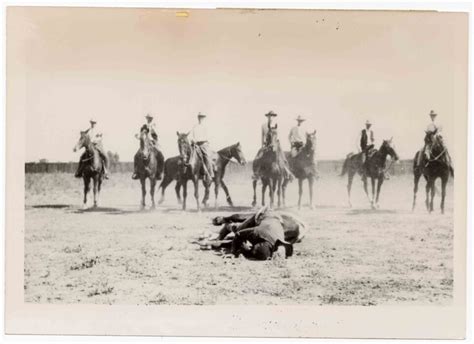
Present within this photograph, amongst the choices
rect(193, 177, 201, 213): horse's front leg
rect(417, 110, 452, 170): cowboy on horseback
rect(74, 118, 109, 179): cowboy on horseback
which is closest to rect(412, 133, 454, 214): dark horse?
rect(417, 110, 452, 170): cowboy on horseback

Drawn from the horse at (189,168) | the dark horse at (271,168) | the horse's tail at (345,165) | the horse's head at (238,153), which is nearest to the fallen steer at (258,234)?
the dark horse at (271,168)

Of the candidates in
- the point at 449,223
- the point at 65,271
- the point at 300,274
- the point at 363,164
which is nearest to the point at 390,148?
the point at 363,164

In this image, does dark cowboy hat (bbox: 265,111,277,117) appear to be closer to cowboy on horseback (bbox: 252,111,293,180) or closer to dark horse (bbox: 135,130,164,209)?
cowboy on horseback (bbox: 252,111,293,180)

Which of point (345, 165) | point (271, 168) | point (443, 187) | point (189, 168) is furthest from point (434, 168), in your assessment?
point (189, 168)

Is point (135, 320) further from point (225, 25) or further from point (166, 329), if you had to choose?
point (225, 25)

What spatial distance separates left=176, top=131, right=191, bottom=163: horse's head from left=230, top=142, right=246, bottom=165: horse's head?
0.34 meters

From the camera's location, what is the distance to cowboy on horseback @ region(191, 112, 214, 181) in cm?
539

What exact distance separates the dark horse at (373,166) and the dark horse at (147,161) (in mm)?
1429

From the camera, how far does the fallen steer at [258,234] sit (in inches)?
211

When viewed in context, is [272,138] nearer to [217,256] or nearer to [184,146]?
[184,146]

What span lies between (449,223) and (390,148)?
28.6 inches

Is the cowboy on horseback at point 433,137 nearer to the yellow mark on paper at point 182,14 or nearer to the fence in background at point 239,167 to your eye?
the fence in background at point 239,167

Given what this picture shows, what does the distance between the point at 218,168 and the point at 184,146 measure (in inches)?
12.2

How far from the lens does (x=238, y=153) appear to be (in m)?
5.39
